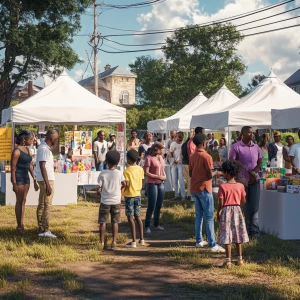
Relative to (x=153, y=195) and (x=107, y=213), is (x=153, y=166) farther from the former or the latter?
(x=107, y=213)

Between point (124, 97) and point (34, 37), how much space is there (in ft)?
200

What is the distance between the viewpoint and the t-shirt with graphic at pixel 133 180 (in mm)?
8234

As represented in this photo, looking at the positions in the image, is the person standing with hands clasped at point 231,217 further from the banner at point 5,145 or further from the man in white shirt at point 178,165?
the banner at point 5,145

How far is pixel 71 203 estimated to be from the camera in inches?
537

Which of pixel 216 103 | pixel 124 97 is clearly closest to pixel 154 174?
pixel 216 103

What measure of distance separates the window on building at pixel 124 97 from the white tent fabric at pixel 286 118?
260 feet

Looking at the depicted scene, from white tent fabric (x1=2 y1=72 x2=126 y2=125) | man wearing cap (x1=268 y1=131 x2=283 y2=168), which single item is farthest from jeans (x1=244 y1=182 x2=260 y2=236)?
white tent fabric (x1=2 y1=72 x2=126 y2=125)

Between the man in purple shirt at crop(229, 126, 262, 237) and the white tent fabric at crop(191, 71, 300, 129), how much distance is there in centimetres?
505

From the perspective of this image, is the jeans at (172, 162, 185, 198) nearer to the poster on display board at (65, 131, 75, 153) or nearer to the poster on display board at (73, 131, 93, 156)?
the poster on display board at (73, 131, 93, 156)

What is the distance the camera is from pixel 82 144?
1479 cm

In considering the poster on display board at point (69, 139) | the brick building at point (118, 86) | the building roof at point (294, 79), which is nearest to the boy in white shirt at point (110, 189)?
the poster on display board at point (69, 139)

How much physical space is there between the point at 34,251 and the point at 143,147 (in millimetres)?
8204

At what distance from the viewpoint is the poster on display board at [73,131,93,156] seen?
14.7 meters

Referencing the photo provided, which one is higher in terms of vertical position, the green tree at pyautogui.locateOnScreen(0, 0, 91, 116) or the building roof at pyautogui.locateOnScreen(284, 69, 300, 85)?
the building roof at pyautogui.locateOnScreen(284, 69, 300, 85)
